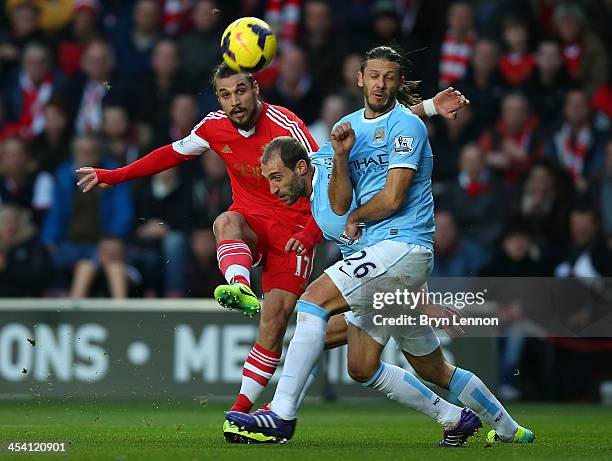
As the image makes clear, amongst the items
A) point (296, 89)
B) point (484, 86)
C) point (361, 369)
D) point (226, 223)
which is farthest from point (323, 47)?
point (361, 369)

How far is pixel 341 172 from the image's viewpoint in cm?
782

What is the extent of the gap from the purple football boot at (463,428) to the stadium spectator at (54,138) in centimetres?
816

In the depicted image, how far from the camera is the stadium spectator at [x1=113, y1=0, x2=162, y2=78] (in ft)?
53.5

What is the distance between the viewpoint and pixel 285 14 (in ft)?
54.0

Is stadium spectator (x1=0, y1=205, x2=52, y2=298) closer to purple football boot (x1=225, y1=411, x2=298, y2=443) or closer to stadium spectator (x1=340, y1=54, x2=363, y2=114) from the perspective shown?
stadium spectator (x1=340, y1=54, x2=363, y2=114)

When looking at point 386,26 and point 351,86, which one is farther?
point 386,26

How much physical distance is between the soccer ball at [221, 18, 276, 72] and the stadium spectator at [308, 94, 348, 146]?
5.03 m

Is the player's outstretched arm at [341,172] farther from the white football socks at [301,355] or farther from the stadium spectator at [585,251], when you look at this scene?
the stadium spectator at [585,251]

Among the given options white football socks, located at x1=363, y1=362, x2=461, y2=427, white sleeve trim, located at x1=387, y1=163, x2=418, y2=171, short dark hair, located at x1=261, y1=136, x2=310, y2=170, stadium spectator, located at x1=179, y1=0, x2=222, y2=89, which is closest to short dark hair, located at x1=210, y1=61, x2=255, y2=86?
short dark hair, located at x1=261, y1=136, x2=310, y2=170

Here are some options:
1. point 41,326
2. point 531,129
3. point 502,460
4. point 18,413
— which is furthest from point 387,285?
point 531,129

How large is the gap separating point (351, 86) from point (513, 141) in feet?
6.15

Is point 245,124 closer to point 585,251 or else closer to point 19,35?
point 585,251

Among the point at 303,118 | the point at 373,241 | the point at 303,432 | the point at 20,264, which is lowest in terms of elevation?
the point at 303,432

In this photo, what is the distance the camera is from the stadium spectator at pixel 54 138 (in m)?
15.5
